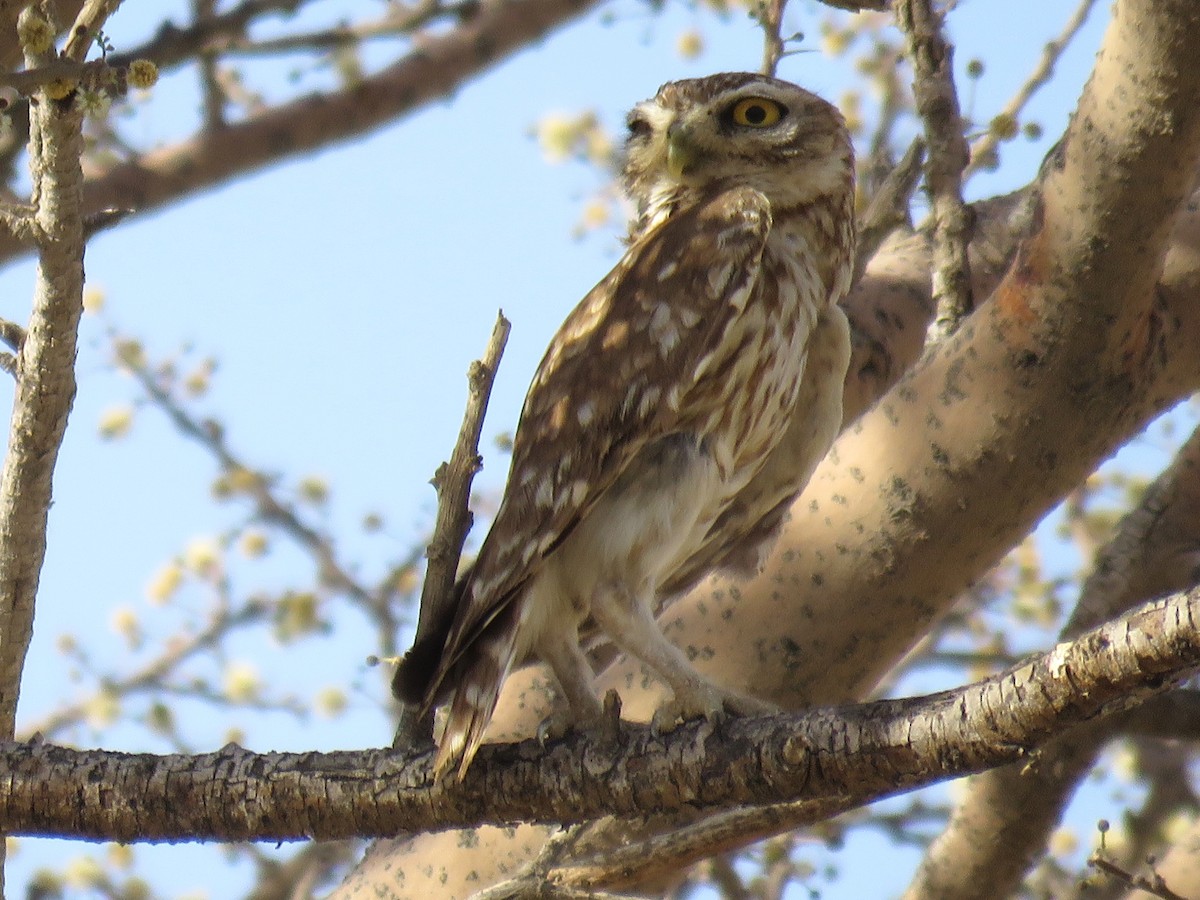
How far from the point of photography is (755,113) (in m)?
3.99

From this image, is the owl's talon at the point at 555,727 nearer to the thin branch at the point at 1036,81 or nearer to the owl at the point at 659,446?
the owl at the point at 659,446

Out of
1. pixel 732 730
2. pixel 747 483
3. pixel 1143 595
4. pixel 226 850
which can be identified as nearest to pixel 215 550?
pixel 226 850

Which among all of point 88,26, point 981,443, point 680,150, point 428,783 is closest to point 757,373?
point 981,443

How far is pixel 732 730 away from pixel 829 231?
1.74m

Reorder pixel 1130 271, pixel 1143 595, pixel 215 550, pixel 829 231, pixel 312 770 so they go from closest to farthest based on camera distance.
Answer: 1. pixel 312 770
2. pixel 1130 271
3. pixel 829 231
4. pixel 1143 595
5. pixel 215 550

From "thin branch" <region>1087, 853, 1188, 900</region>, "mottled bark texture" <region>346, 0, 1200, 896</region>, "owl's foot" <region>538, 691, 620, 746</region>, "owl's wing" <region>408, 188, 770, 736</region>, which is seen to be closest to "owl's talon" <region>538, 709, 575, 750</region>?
"owl's foot" <region>538, 691, 620, 746</region>

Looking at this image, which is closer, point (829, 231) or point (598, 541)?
point (598, 541)

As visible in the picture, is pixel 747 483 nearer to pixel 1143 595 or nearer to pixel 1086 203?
pixel 1086 203

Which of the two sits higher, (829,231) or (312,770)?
(829,231)

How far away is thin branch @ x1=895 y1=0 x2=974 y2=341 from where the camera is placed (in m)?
4.16

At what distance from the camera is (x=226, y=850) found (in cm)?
540

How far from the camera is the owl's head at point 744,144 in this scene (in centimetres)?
390

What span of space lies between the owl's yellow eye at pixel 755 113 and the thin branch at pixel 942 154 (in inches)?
22.2

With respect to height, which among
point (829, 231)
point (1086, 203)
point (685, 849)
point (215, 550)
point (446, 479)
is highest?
point (215, 550)
